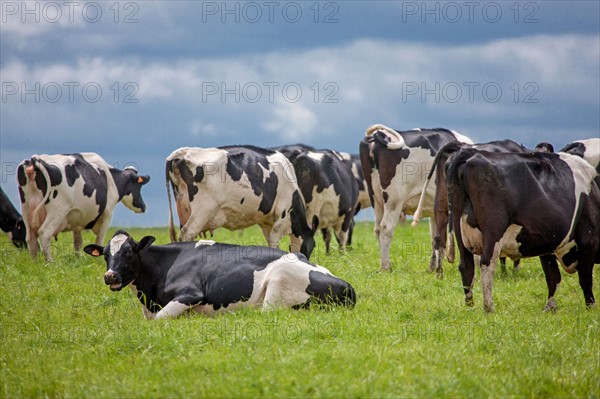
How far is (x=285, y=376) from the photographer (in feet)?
24.8

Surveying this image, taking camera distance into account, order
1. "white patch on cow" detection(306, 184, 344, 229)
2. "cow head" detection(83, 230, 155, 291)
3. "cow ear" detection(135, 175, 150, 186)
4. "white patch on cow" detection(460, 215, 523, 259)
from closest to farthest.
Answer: "white patch on cow" detection(460, 215, 523, 259) → "cow head" detection(83, 230, 155, 291) → "white patch on cow" detection(306, 184, 344, 229) → "cow ear" detection(135, 175, 150, 186)

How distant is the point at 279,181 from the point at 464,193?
6304mm

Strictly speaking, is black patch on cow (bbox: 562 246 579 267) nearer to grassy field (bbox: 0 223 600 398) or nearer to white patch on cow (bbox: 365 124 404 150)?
grassy field (bbox: 0 223 600 398)

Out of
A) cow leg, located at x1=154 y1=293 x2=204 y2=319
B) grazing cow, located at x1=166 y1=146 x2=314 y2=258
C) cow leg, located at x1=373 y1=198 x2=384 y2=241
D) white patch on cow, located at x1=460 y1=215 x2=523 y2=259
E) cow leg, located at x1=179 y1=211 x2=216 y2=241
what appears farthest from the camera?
cow leg, located at x1=373 y1=198 x2=384 y2=241

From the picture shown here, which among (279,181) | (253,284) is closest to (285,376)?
(253,284)

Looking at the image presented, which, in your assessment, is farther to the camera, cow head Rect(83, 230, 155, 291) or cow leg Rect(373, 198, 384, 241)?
cow leg Rect(373, 198, 384, 241)

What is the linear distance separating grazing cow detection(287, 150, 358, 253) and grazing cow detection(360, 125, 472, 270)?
250cm

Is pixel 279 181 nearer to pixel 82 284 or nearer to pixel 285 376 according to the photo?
pixel 82 284

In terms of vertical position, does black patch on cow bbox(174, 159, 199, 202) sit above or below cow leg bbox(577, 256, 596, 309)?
above

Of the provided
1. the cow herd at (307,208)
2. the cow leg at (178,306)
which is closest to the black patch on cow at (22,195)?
the cow herd at (307,208)

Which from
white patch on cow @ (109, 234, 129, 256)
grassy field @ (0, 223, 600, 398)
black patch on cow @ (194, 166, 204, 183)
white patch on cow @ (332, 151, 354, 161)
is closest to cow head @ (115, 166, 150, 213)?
white patch on cow @ (332, 151, 354, 161)

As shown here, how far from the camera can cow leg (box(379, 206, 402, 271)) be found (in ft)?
54.7

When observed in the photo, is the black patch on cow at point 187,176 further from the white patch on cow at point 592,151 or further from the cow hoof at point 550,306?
the white patch on cow at point 592,151

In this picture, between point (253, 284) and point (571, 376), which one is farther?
point (253, 284)
